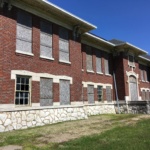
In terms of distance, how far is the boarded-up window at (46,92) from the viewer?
14.4 metres

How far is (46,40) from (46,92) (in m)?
3.76

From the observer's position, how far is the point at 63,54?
54.9ft

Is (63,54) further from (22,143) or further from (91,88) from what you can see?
(22,143)

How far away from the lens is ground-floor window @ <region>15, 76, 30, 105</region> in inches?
512

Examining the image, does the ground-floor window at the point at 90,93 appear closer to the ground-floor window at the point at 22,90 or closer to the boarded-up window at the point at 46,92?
the boarded-up window at the point at 46,92

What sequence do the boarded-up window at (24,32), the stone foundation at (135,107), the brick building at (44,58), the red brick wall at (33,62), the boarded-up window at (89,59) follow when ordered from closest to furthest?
1. the red brick wall at (33,62)
2. the brick building at (44,58)
3. the boarded-up window at (24,32)
4. the boarded-up window at (89,59)
5. the stone foundation at (135,107)

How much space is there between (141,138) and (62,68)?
9011mm

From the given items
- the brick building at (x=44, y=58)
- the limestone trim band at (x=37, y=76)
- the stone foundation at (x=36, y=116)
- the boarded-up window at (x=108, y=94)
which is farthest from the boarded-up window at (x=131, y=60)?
the limestone trim band at (x=37, y=76)

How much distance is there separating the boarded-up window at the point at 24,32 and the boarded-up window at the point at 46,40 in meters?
1.08

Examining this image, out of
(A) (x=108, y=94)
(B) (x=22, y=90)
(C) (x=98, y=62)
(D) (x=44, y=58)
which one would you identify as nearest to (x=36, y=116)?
(B) (x=22, y=90)

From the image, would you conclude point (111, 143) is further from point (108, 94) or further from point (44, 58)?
point (108, 94)

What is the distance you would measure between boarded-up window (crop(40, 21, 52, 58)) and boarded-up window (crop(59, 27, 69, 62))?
1.06m

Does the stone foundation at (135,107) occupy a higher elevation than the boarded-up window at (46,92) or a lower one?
lower

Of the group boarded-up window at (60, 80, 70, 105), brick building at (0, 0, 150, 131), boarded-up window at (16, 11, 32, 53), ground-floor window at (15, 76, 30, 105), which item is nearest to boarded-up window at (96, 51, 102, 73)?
brick building at (0, 0, 150, 131)
